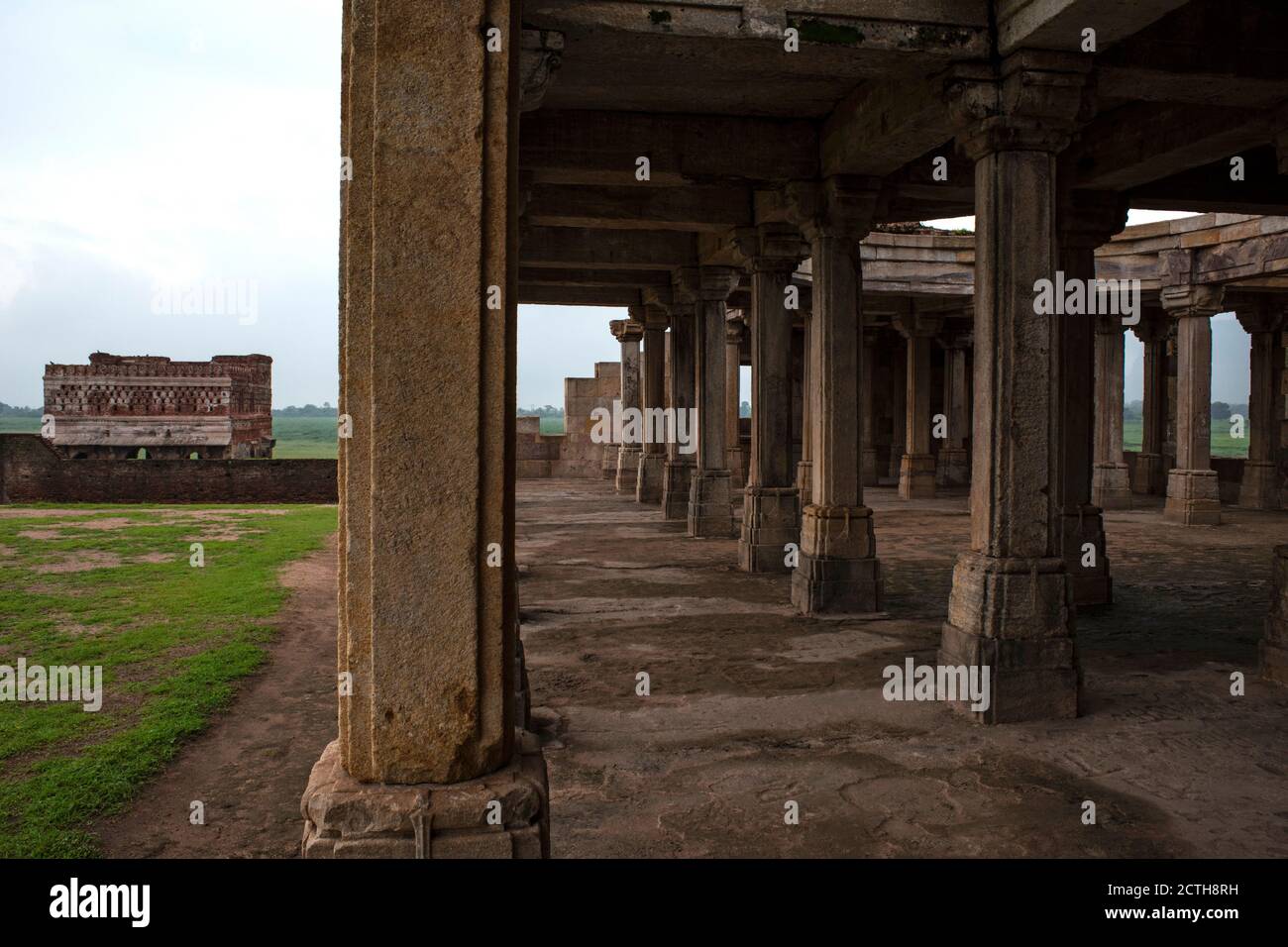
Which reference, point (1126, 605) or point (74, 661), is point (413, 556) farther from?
point (1126, 605)

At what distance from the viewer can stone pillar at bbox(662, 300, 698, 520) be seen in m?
16.7

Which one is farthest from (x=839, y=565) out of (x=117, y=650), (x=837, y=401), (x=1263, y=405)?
(x=1263, y=405)

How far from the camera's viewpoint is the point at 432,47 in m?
2.60

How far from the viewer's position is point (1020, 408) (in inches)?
232

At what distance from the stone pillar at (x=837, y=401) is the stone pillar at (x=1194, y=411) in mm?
9772

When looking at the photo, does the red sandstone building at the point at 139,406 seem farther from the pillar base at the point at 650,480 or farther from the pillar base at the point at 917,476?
the pillar base at the point at 917,476

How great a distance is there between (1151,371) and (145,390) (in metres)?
28.4

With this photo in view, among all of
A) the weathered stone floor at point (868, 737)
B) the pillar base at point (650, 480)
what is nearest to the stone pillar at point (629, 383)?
the pillar base at point (650, 480)

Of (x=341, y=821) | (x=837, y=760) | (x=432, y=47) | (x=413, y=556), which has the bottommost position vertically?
(x=837, y=760)

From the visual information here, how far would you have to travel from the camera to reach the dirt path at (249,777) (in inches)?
161

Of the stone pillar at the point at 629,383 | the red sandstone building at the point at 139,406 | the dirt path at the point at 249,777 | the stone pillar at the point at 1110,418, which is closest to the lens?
the dirt path at the point at 249,777

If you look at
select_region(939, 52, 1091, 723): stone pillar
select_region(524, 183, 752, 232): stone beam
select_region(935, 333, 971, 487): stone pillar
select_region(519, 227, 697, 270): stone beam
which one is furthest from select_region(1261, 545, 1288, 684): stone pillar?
select_region(935, 333, 971, 487): stone pillar

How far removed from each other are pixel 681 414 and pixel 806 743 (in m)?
11.7
